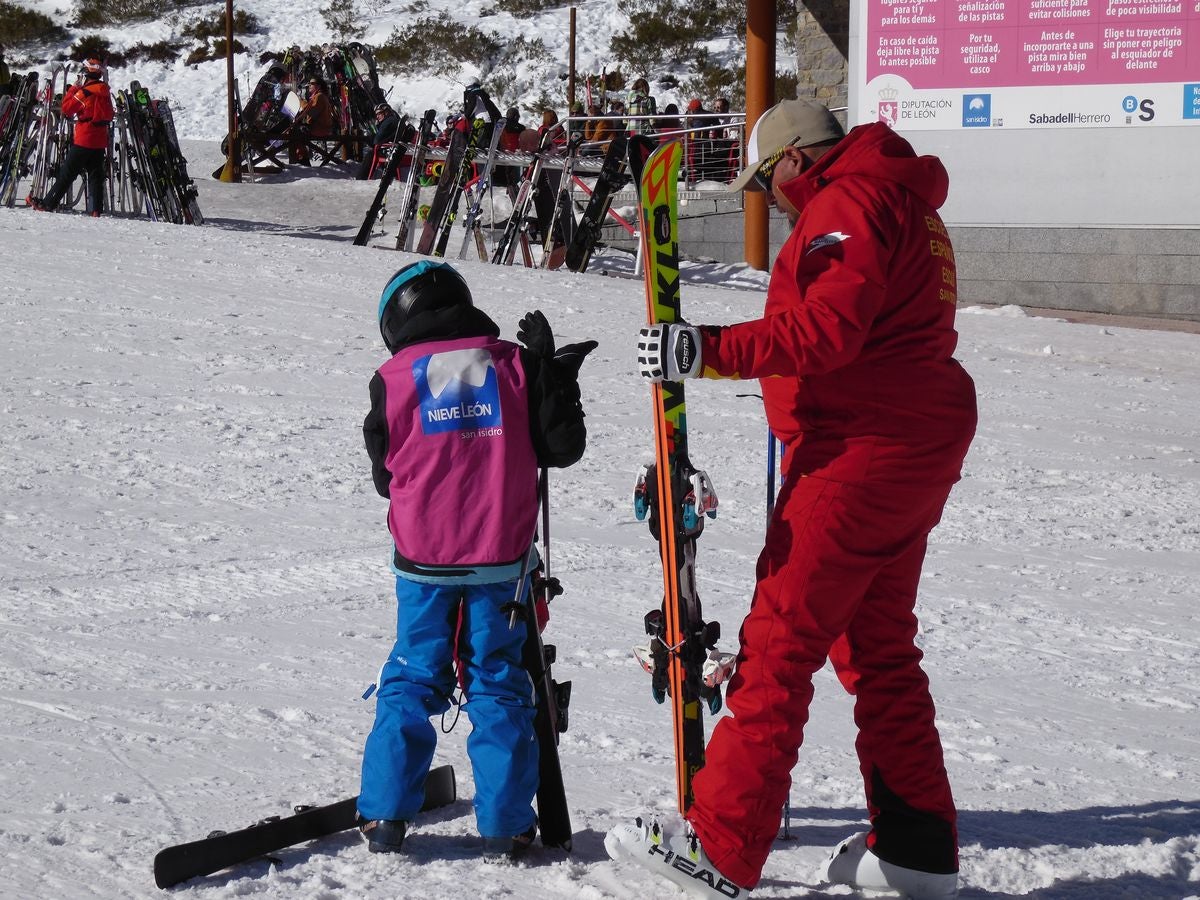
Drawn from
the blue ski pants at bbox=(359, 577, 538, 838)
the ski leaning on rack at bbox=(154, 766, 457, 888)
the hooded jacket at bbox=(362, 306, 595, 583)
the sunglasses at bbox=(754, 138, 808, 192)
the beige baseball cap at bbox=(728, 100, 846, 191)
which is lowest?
the ski leaning on rack at bbox=(154, 766, 457, 888)

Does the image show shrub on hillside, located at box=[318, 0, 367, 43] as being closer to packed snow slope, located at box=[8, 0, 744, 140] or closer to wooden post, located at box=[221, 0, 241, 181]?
packed snow slope, located at box=[8, 0, 744, 140]

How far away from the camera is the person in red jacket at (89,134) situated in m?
13.2

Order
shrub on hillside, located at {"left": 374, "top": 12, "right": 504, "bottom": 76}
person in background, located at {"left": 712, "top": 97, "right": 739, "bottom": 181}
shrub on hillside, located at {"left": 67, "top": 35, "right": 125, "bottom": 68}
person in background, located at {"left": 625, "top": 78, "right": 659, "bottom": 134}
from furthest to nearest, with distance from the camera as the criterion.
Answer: shrub on hillside, located at {"left": 67, "top": 35, "right": 125, "bottom": 68} → shrub on hillside, located at {"left": 374, "top": 12, "right": 504, "bottom": 76} → person in background, located at {"left": 625, "top": 78, "right": 659, "bottom": 134} → person in background, located at {"left": 712, "top": 97, "right": 739, "bottom": 181}

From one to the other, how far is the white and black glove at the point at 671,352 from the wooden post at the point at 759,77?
39.4ft

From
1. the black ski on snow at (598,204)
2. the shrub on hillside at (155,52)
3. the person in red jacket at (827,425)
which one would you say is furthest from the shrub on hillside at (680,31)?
the person in red jacket at (827,425)

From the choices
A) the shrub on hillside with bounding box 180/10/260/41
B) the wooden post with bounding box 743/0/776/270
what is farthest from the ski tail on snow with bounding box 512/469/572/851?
the shrub on hillside with bounding box 180/10/260/41

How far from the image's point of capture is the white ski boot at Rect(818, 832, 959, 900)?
2617 millimetres

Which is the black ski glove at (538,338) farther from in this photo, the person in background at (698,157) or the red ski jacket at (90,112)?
the person in background at (698,157)

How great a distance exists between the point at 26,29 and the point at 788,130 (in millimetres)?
38256

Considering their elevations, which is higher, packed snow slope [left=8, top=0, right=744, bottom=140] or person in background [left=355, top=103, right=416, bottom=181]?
packed snow slope [left=8, top=0, right=744, bottom=140]

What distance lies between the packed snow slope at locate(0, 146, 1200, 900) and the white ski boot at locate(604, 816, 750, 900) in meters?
0.16

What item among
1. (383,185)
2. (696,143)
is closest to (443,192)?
(383,185)

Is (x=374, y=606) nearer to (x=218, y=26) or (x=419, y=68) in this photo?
(x=419, y=68)

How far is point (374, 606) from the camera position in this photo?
4566mm
